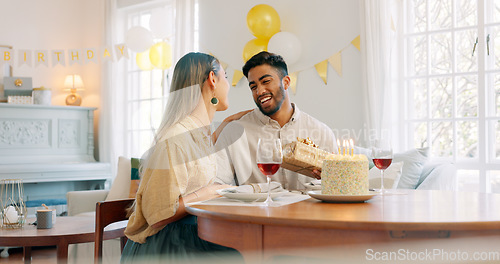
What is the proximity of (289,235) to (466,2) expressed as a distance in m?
3.25

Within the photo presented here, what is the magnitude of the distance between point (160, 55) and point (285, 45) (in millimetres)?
1430

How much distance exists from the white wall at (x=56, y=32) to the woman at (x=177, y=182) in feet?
15.6

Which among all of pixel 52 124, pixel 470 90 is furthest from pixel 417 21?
pixel 52 124

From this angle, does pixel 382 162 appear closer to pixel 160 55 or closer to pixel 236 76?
pixel 236 76

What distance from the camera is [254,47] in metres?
4.51

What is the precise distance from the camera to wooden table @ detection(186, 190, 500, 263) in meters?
1.12

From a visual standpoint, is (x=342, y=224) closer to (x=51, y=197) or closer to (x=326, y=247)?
(x=326, y=247)

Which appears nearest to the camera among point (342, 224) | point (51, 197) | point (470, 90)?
point (342, 224)

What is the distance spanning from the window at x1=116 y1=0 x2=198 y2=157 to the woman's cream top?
382 cm

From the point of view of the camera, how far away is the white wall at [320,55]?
4230 mm

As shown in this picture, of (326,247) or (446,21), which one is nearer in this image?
(326,247)

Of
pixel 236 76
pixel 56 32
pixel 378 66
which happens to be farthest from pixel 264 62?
pixel 56 32

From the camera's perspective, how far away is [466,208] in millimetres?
1344

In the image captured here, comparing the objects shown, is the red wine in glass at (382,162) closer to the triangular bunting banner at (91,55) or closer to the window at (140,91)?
the window at (140,91)
